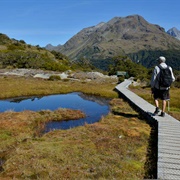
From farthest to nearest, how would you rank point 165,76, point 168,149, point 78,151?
point 165,76 < point 78,151 < point 168,149

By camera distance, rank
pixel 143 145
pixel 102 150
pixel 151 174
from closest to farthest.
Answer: pixel 151 174
pixel 102 150
pixel 143 145

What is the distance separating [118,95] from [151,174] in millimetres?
25482

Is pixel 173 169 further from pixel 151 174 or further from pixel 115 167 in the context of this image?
pixel 115 167

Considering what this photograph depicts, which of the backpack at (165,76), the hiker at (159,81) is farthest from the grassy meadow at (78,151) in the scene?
the backpack at (165,76)

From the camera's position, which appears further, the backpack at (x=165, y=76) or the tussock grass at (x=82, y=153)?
the backpack at (x=165, y=76)

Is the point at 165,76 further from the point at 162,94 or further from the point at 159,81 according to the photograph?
the point at 162,94

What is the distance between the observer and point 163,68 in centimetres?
1405

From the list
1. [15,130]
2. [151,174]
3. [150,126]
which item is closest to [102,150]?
[151,174]

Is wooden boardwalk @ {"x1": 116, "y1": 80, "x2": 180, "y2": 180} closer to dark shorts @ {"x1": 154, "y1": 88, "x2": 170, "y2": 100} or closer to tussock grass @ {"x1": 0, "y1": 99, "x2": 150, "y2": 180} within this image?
tussock grass @ {"x1": 0, "y1": 99, "x2": 150, "y2": 180}

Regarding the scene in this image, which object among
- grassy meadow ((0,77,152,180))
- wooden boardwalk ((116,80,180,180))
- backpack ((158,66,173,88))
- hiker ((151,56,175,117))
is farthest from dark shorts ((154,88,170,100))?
grassy meadow ((0,77,152,180))

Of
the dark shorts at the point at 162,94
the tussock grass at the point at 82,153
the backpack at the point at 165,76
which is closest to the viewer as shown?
the tussock grass at the point at 82,153

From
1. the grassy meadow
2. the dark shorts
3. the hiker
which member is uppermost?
the hiker

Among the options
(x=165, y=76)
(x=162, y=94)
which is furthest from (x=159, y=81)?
(x=162, y=94)

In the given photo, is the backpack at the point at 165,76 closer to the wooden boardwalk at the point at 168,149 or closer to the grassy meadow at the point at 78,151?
the wooden boardwalk at the point at 168,149
